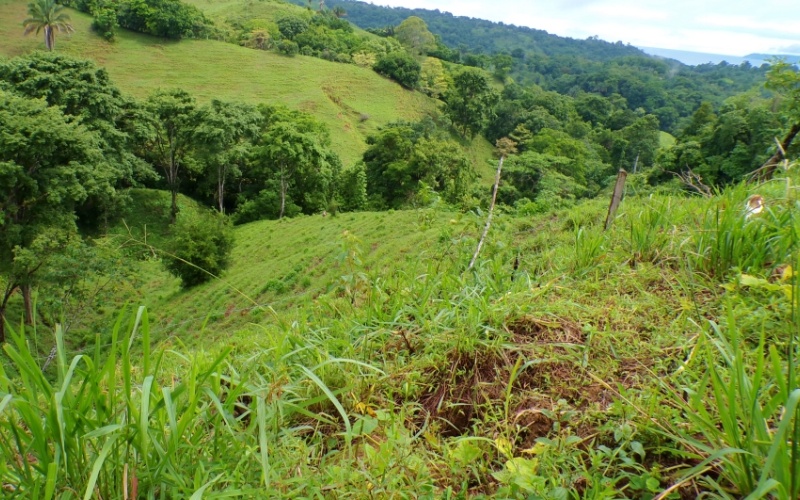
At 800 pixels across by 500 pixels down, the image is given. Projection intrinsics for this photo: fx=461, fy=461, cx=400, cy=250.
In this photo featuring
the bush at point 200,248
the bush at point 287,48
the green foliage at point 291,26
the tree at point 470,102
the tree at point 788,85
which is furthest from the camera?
the green foliage at point 291,26

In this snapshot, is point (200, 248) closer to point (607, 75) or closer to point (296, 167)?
point (296, 167)

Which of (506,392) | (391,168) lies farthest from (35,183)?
(391,168)

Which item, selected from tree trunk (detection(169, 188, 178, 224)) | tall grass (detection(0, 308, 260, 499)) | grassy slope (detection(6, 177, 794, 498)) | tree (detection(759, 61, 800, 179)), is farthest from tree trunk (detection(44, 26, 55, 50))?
tall grass (detection(0, 308, 260, 499))

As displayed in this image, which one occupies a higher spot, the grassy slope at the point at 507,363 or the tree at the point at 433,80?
the tree at the point at 433,80

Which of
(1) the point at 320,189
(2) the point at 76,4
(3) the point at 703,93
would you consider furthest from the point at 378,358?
(3) the point at 703,93

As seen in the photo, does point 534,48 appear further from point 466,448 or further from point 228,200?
point 466,448

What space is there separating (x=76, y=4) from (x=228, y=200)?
36018 millimetres

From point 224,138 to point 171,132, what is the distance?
12.0 ft

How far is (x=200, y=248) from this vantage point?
1709 centimetres

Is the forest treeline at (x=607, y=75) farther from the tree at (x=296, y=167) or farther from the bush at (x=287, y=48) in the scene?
the tree at (x=296, y=167)

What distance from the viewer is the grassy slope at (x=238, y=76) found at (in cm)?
4122

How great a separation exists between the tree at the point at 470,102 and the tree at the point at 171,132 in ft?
101

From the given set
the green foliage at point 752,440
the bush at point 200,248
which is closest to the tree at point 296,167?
the bush at point 200,248

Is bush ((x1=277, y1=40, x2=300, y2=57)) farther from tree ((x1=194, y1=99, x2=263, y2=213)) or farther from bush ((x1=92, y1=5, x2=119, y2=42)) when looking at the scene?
tree ((x1=194, y1=99, x2=263, y2=213))
